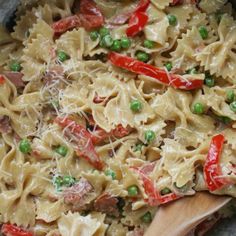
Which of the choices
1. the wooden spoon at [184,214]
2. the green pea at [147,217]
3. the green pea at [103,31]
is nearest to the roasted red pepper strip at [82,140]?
the green pea at [147,217]

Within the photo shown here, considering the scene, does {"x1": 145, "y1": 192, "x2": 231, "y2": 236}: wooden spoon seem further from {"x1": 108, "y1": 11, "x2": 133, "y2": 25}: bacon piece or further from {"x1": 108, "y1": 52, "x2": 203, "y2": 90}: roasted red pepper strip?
{"x1": 108, "y1": 11, "x2": 133, "y2": 25}: bacon piece

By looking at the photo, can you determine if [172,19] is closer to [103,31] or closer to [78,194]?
[103,31]

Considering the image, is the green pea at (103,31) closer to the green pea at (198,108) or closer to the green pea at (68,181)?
the green pea at (198,108)

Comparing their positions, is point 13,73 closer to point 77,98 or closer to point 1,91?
point 1,91

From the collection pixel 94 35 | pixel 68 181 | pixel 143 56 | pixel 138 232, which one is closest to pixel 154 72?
pixel 143 56

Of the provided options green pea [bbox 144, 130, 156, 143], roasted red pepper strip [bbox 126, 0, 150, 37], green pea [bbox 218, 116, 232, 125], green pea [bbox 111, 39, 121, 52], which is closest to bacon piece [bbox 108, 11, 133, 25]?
roasted red pepper strip [bbox 126, 0, 150, 37]
